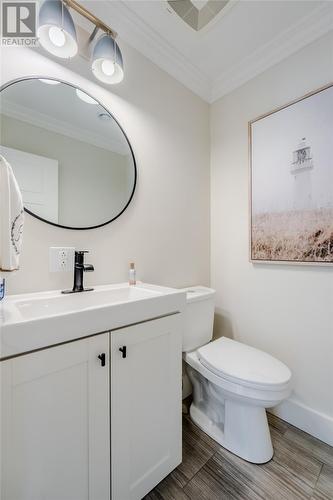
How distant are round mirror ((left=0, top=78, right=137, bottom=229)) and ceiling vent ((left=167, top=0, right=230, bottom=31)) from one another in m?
0.70

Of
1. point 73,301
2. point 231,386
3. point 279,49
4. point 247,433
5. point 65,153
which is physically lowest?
point 247,433

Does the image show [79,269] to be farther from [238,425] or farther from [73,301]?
[238,425]

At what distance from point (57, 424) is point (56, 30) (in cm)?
160

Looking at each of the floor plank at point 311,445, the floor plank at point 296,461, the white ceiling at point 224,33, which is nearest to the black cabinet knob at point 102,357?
the floor plank at point 296,461

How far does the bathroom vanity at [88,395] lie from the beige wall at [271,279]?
0.80 m

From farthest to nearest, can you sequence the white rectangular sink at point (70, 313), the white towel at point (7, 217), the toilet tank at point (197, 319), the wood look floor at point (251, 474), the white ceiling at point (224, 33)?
the toilet tank at point (197, 319), the white ceiling at point (224, 33), the wood look floor at point (251, 474), the white towel at point (7, 217), the white rectangular sink at point (70, 313)

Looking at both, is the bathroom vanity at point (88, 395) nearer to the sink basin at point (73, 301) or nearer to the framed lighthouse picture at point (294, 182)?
the sink basin at point (73, 301)

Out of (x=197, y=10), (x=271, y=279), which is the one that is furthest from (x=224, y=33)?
(x=271, y=279)

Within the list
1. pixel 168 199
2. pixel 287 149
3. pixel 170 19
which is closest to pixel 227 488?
pixel 168 199

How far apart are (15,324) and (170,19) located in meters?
1.79

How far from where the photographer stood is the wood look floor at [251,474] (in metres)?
1.00

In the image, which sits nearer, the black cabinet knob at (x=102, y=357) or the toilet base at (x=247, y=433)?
the black cabinet knob at (x=102, y=357)

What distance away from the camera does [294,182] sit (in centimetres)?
140

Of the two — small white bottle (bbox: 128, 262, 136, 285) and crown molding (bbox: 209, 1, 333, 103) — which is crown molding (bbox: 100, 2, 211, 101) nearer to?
crown molding (bbox: 209, 1, 333, 103)
